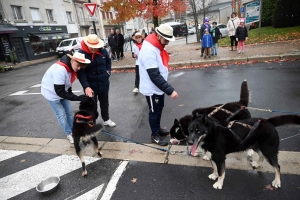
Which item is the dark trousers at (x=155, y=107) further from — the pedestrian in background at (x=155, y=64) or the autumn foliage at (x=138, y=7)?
the autumn foliage at (x=138, y=7)

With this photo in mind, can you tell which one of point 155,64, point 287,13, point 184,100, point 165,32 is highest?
point 287,13

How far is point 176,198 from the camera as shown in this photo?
2.60 metres

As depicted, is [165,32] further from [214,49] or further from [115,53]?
[115,53]

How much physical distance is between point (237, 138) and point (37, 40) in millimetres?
29906

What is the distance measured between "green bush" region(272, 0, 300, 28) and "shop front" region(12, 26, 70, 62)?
27.7m

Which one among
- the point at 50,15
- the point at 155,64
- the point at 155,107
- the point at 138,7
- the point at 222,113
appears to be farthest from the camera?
the point at 50,15

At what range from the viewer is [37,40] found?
85.3ft

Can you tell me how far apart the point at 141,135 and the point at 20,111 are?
4.81 meters

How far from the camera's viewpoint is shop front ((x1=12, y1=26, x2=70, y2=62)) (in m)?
23.8

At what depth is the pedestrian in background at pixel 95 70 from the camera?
3717 mm

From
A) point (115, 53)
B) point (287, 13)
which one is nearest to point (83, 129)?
point (115, 53)

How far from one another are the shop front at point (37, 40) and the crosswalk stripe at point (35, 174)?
25199 mm

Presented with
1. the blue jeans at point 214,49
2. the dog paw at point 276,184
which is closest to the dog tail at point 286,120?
the dog paw at point 276,184

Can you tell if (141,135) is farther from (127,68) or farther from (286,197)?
(127,68)
